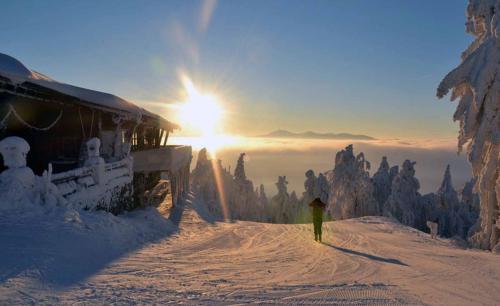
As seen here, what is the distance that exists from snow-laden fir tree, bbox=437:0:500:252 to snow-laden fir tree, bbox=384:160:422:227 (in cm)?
3184

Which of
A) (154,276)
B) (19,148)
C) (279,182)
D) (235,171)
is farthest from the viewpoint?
(279,182)

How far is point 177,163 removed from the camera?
23188mm

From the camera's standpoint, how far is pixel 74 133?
1836cm

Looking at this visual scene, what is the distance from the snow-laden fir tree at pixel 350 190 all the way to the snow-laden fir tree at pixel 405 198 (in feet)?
11.3

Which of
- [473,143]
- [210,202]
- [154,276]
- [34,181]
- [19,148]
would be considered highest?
[473,143]

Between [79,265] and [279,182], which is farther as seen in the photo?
[279,182]

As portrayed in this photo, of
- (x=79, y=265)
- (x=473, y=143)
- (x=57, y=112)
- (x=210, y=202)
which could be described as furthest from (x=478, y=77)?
(x=210, y=202)

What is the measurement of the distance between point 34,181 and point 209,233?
6.50m

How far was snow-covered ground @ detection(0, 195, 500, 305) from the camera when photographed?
5.64 m

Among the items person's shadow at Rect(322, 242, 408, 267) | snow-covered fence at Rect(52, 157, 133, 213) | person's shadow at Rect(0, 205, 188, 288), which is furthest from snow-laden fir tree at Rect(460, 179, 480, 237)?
person's shadow at Rect(0, 205, 188, 288)

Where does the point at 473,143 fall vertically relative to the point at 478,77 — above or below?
below

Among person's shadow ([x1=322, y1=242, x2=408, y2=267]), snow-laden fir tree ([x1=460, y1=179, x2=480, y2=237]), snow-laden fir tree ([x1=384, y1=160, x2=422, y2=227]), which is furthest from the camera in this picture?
snow-laden fir tree ([x1=460, y1=179, x2=480, y2=237])

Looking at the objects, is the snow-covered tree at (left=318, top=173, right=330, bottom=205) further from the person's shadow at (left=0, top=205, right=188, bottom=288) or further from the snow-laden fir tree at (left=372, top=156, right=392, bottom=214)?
the person's shadow at (left=0, top=205, right=188, bottom=288)

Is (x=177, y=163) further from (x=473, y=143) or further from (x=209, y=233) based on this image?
(x=473, y=143)
